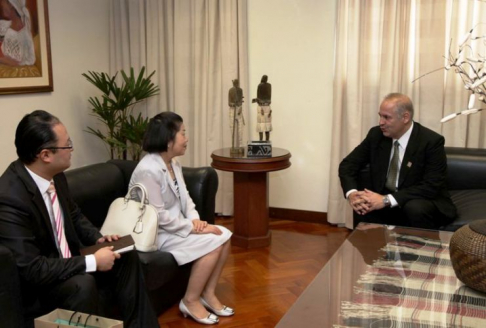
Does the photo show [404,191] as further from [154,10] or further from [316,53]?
[154,10]

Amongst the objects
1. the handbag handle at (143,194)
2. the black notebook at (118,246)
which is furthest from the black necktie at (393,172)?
the black notebook at (118,246)

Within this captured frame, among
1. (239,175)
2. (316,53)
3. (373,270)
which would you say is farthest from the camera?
(316,53)

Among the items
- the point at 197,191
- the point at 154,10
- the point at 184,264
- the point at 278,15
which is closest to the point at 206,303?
the point at 184,264

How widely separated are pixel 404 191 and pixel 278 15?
81.1 inches

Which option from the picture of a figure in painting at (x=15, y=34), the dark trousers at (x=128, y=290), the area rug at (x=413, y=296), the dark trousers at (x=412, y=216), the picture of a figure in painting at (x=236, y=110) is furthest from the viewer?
the picture of a figure in painting at (x=236, y=110)

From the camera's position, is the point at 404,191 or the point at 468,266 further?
the point at 404,191

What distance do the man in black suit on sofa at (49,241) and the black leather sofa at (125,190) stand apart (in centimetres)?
13

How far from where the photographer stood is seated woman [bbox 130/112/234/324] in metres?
2.88

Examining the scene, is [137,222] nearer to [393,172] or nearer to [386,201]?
[386,201]

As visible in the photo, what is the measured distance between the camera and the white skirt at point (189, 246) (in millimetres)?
2867

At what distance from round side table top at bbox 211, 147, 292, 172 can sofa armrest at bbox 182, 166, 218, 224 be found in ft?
1.71

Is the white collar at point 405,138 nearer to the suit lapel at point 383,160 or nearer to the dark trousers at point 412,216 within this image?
the suit lapel at point 383,160

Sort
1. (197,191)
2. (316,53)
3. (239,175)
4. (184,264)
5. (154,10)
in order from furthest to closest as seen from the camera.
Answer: (154,10), (316,53), (239,175), (197,191), (184,264)

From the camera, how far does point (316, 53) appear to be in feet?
14.9
